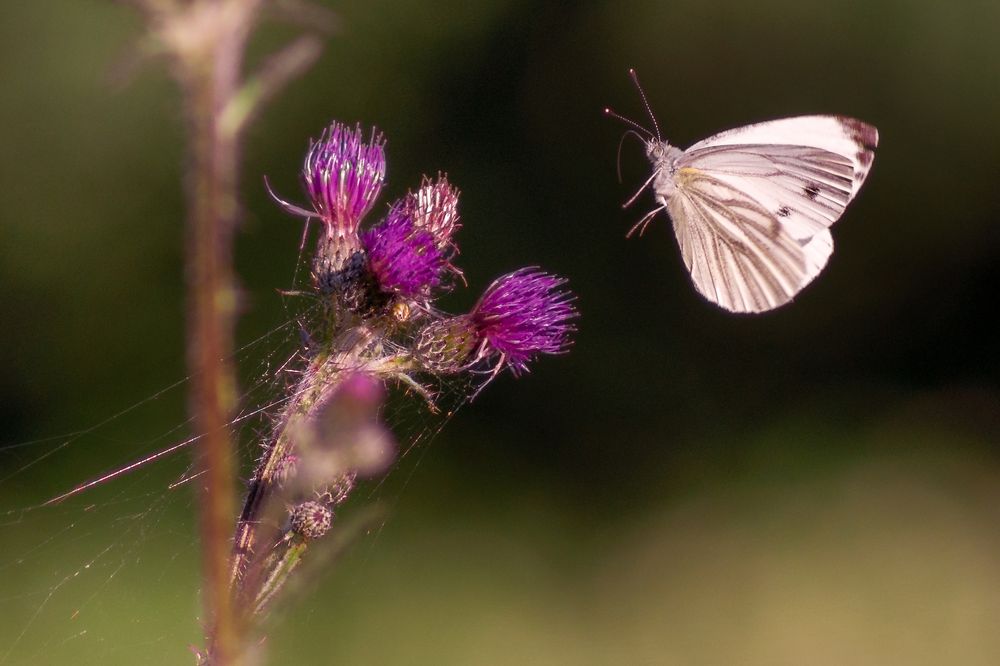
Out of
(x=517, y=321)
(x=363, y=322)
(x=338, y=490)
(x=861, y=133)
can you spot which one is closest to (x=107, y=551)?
(x=517, y=321)

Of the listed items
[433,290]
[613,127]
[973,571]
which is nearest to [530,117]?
[613,127]

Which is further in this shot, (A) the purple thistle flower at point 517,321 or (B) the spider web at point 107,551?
(B) the spider web at point 107,551

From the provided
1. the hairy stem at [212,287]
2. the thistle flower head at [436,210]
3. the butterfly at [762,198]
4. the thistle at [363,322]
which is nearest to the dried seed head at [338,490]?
the thistle at [363,322]

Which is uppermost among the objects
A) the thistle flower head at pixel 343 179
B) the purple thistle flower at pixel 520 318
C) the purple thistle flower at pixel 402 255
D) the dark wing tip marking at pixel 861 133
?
the thistle flower head at pixel 343 179

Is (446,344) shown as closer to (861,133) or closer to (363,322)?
(363,322)

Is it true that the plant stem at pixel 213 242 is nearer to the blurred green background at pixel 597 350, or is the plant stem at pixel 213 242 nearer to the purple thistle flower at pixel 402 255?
the purple thistle flower at pixel 402 255

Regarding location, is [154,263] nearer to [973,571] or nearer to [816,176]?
[816,176]

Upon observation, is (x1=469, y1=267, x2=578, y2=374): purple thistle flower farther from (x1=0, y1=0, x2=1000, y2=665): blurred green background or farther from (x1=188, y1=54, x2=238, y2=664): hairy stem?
(x1=0, y1=0, x2=1000, y2=665): blurred green background
